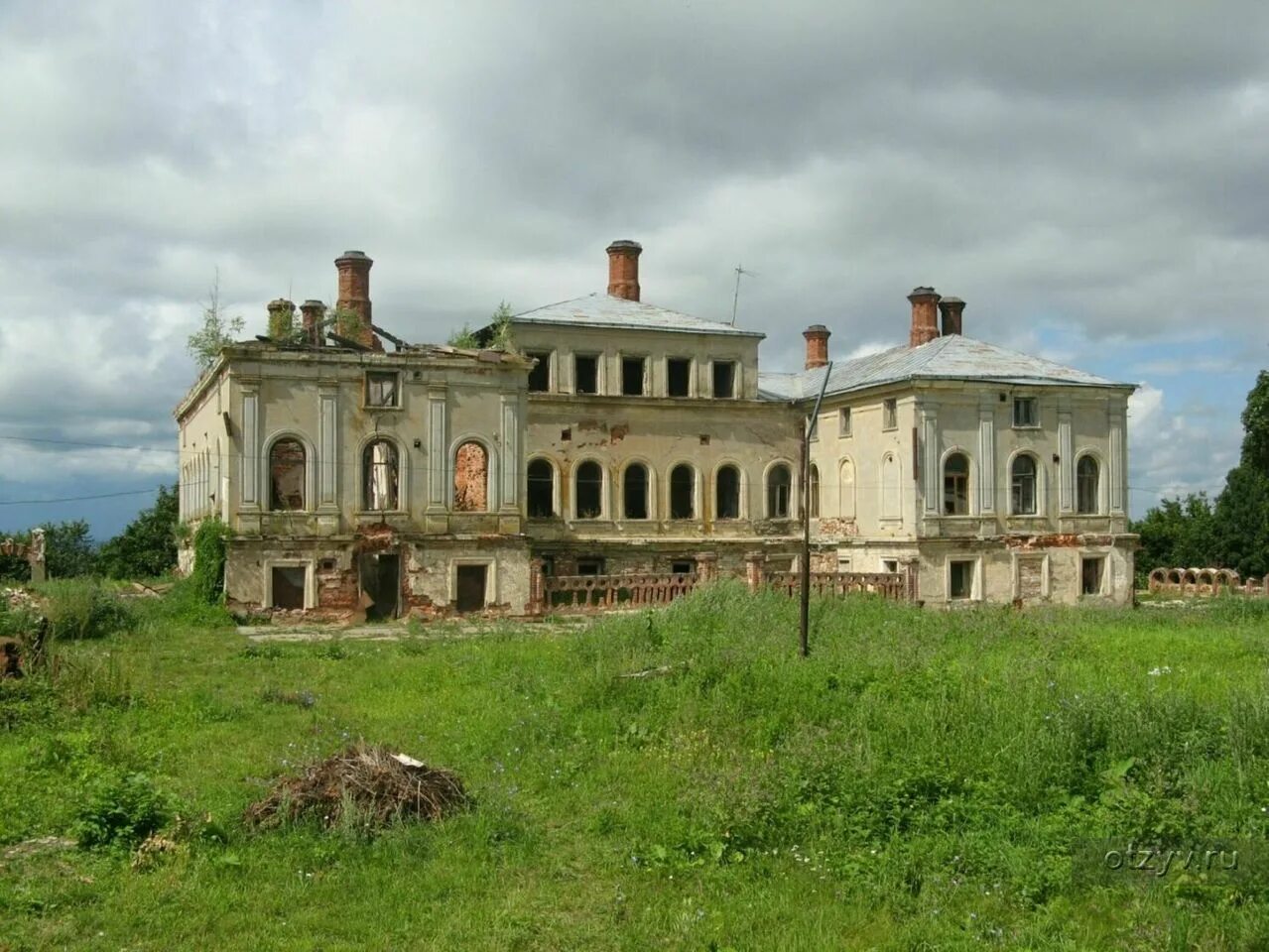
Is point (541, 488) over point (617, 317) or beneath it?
beneath

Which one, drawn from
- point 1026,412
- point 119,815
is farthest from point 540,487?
point 119,815

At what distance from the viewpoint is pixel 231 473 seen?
89.7 ft

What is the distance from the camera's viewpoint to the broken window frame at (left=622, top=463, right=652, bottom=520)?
3516 cm

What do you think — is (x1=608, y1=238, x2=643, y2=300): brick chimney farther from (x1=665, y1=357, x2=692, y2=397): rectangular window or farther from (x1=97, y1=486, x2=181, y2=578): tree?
(x1=97, y1=486, x2=181, y2=578): tree

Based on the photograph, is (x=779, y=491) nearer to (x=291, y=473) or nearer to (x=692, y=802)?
(x=291, y=473)

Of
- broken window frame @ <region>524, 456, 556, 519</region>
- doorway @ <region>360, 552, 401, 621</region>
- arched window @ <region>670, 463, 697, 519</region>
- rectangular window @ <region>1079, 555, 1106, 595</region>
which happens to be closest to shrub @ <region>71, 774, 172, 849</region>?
doorway @ <region>360, 552, 401, 621</region>

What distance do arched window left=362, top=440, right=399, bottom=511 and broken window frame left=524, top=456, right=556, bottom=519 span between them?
4190 millimetres

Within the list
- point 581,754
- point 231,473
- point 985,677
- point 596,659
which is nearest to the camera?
point 581,754

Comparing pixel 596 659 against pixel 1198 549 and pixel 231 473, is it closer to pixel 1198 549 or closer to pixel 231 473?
pixel 231 473

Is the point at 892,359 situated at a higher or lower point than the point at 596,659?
higher

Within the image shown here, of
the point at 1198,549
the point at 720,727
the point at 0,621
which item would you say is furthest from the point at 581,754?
the point at 1198,549

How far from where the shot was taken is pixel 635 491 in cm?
3534

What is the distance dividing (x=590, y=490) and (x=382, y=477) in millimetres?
6108

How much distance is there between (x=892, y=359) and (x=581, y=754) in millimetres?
27454
